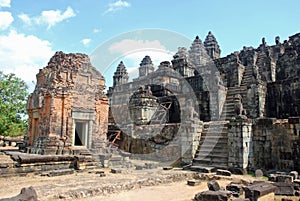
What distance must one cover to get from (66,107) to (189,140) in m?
6.35

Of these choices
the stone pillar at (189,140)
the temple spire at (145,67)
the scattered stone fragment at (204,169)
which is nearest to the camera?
the scattered stone fragment at (204,169)

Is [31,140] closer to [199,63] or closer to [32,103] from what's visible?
[32,103]

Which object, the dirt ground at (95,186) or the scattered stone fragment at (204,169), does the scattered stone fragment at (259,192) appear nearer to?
the dirt ground at (95,186)

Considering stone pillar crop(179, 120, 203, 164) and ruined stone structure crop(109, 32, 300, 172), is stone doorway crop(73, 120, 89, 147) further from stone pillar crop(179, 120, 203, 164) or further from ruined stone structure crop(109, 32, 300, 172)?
stone pillar crop(179, 120, 203, 164)

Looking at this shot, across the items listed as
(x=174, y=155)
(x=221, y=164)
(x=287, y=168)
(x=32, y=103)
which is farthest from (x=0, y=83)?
(x=287, y=168)

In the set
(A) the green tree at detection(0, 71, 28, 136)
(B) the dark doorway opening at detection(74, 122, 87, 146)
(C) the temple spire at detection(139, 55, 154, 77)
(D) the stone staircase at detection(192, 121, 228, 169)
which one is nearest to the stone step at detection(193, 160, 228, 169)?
(D) the stone staircase at detection(192, 121, 228, 169)

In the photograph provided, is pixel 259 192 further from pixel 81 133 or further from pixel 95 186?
pixel 81 133

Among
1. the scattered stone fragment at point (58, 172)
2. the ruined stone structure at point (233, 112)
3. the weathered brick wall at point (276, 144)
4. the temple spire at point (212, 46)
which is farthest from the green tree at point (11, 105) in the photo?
the temple spire at point (212, 46)

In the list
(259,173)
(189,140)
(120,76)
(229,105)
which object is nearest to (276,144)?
(259,173)

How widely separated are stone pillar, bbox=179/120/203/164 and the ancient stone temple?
4.29 m

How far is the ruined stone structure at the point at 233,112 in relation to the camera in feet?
36.3

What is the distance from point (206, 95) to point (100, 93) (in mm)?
7476

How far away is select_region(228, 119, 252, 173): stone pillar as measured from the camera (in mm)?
11039

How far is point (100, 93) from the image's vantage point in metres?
14.6
